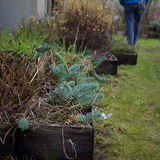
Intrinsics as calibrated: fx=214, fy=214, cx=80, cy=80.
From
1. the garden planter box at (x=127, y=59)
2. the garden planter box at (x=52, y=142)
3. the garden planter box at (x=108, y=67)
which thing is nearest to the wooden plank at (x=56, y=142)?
the garden planter box at (x=52, y=142)

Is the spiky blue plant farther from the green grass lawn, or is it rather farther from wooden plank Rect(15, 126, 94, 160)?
the green grass lawn

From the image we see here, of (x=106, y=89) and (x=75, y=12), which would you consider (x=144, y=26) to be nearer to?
(x=75, y=12)

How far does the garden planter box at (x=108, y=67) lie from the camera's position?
336 cm

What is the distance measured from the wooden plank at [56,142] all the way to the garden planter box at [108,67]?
6.80 ft

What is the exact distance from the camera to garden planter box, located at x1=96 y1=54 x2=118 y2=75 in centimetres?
336

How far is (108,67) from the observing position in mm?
3406

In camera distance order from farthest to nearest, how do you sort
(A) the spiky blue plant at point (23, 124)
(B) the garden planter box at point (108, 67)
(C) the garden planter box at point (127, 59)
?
(C) the garden planter box at point (127, 59) < (B) the garden planter box at point (108, 67) < (A) the spiky blue plant at point (23, 124)

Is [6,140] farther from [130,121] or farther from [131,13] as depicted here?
[131,13]

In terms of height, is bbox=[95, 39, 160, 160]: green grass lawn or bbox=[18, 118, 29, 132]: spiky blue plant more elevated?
bbox=[18, 118, 29, 132]: spiky blue plant

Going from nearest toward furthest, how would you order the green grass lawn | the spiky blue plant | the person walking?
the spiky blue plant < the green grass lawn < the person walking

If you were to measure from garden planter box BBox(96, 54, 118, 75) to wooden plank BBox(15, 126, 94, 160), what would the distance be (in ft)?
6.80

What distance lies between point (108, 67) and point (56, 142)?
218cm

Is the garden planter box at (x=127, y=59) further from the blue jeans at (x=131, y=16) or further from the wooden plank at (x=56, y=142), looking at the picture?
the wooden plank at (x=56, y=142)

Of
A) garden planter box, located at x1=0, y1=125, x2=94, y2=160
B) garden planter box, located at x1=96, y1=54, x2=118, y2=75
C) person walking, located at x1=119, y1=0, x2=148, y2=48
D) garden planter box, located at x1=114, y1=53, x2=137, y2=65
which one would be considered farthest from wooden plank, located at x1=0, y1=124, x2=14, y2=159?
person walking, located at x1=119, y1=0, x2=148, y2=48
